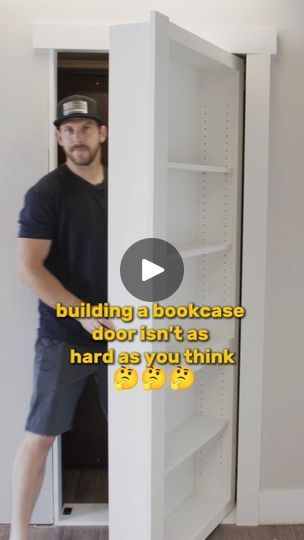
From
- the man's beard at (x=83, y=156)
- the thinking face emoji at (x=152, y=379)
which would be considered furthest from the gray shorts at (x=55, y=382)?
the man's beard at (x=83, y=156)

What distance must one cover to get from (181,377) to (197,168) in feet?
2.46

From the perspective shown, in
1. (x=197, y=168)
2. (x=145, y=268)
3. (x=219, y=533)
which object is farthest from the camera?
(x=219, y=533)

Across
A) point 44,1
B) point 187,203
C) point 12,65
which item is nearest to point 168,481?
point 187,203

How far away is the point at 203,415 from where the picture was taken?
279 centimetres

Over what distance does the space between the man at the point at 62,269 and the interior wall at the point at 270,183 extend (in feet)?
0.39

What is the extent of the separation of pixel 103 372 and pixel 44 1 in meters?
1.40

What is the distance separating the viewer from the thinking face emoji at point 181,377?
2.37 meters

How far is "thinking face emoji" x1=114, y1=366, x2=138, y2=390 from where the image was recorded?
6.93 feet

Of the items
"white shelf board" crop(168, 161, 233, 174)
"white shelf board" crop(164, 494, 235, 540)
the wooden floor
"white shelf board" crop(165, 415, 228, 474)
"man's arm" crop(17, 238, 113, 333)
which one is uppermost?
"white shelf board" crop(168, 161, 233, 174)

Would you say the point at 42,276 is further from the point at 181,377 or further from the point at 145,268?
the point at 181,377

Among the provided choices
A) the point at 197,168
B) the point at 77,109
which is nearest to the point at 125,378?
the point at 197,168

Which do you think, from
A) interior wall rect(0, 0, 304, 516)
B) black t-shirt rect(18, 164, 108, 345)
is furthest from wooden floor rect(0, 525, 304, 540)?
black t-shirt rect(18, 164, 108, 345)

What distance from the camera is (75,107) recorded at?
7.96 ft

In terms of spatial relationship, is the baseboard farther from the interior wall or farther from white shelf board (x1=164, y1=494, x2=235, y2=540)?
white shelf board (x1=164, y1=494, x2=235, y2=540)
